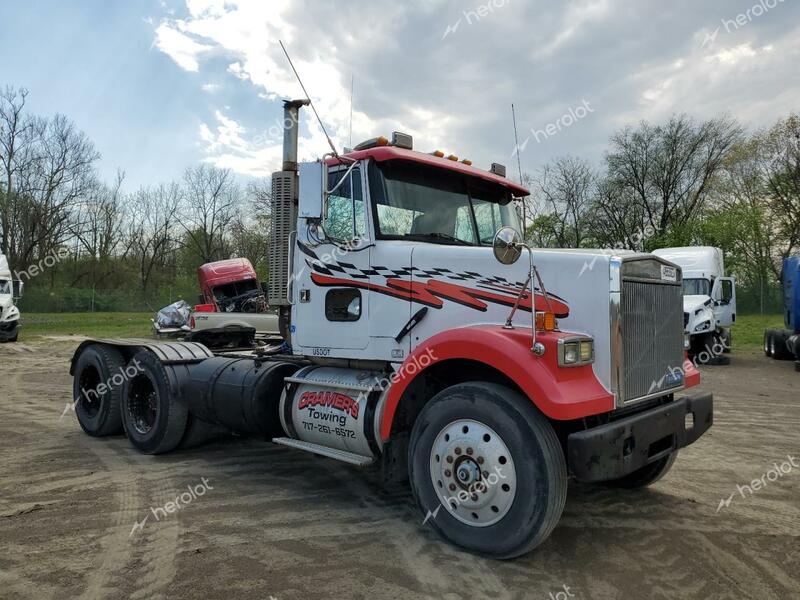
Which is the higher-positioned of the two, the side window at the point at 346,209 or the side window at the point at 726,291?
the side window at the point at 346,209

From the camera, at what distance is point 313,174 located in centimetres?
468

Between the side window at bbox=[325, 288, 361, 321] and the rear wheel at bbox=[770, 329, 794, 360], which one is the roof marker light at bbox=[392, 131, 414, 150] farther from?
the rear wheel at bbox=[770, 329, 794, 360]

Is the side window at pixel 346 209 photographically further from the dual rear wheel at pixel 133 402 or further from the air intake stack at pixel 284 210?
the dual rear wheel at pixel 133 402

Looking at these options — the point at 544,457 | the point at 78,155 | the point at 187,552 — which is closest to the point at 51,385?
the point at 187,552

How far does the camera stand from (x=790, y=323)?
15695mm

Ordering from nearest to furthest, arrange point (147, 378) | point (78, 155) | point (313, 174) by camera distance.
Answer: point (313, 174) < point (147, 378) < point (78, 155)

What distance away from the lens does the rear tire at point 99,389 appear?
689 cm

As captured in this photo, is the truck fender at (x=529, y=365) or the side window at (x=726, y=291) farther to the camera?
the side window at (x=726, y=291)

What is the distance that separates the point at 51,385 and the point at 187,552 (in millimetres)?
9134

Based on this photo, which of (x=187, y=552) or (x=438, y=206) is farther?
(x=438, y=206)

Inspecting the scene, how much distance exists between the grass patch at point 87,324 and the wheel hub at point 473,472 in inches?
878

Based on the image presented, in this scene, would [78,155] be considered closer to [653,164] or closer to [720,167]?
[653,164]

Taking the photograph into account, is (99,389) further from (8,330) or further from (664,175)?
(664,175)

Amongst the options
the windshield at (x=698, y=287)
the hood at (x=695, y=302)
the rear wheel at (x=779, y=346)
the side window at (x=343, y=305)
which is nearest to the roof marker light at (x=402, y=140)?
the side window at (x=343, y=305)
